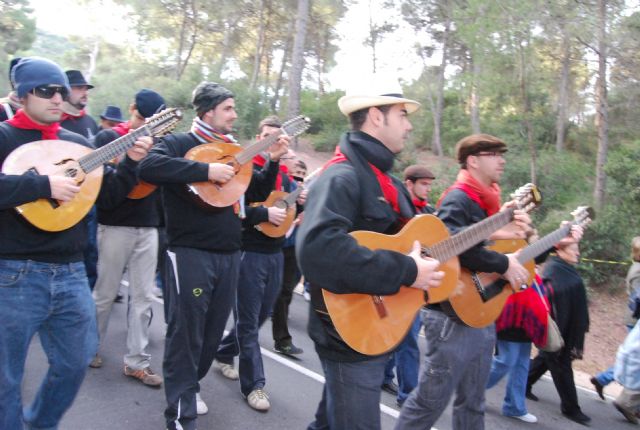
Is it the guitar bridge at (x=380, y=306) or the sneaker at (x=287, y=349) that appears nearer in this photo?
the guitar bridge at (x=380, y=306)

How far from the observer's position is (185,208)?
3580 millimetres

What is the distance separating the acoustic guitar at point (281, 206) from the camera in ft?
15.2

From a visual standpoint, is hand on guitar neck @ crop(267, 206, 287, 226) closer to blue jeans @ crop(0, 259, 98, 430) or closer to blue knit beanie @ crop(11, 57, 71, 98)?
blue jeans @ crop(0, 259, 98, 430)

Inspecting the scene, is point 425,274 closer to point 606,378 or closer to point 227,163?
point 227,163

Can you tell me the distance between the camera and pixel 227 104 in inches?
150

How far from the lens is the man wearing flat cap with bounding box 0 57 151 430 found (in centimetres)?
268

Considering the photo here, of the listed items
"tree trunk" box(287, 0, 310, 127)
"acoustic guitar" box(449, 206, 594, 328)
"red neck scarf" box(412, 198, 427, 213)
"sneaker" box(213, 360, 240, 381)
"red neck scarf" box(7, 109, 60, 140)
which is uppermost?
"tree trunk" box(287, 0, 310, 127)

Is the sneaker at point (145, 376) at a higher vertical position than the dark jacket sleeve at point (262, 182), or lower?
lower

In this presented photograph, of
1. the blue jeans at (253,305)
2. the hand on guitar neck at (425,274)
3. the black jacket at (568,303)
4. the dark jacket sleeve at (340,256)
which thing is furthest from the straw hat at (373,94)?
the black jacket at (568,303)

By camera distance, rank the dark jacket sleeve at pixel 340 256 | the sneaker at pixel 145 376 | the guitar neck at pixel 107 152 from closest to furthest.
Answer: the dark jacket sleeve at pixel 340 256, the guitar neck at pixel 107 152, the sneaker at pixel 145 376

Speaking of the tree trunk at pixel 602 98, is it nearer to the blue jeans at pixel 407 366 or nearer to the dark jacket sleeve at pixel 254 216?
the blue jeans at pixel 407 366

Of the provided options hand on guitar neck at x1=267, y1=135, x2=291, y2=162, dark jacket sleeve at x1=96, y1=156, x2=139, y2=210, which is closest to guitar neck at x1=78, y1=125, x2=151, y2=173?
dark jacket sleeve at x1=96, y1=156, x2=139, y2=210

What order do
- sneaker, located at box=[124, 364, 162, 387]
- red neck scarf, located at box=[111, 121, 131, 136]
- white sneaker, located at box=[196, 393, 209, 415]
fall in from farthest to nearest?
1. red neck scarf, located at box=[111, 121, 131, 136]
2. sneaker, located at box=[124, 364, 162, 387]
3. white sneaker, located at box=[196, 393, 209, 415]

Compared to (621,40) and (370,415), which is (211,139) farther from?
(621,40)
